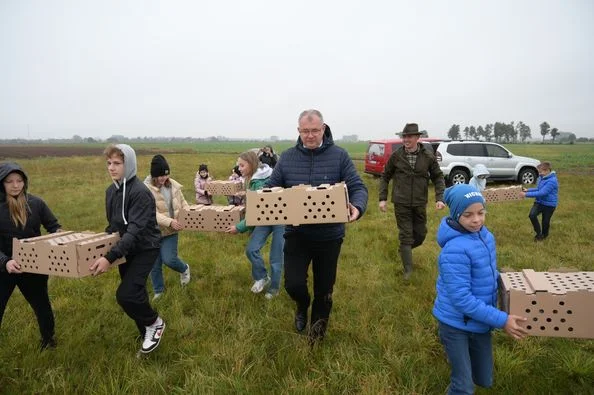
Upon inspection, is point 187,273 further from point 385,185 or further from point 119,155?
point 385,185

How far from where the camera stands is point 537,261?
5.80m

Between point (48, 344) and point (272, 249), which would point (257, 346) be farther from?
point (48, 344)

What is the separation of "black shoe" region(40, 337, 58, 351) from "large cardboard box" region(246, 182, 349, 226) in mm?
2302

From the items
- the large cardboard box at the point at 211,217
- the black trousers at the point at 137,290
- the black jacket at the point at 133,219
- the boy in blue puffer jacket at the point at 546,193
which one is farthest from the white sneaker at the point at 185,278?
the boy in blue puffer jacket at the point at 546,193

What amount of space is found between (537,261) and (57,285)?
7.08m

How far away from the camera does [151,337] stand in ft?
10.9

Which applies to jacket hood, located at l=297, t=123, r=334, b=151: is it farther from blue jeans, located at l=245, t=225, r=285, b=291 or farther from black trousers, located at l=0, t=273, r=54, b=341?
black trousers, located at l=0, t=273, r=54, b=341

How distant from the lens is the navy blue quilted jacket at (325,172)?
3.24m

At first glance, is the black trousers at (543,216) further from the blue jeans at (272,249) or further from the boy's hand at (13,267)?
the boy's hand at (13,267)

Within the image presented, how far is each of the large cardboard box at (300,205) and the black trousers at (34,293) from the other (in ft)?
6.85

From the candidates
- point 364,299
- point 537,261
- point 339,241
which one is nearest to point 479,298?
point 339,241

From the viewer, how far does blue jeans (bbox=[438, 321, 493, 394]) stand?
7.80ft

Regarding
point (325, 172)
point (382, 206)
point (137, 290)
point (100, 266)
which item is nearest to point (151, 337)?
point (137, 290)

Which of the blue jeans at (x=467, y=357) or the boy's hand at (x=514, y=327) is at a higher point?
the boy's hand at (x=514, y=327)
